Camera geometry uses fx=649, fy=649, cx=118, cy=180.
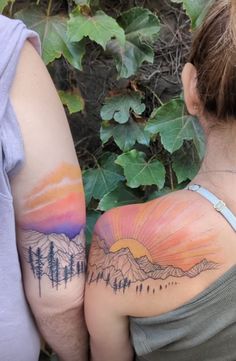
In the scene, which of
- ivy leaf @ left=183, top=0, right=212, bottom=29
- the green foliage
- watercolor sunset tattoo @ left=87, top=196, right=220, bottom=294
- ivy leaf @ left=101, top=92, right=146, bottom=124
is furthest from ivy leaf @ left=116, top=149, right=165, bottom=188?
watercolor sunset tattoo @ left=87, top=196, right=220, bottom=294

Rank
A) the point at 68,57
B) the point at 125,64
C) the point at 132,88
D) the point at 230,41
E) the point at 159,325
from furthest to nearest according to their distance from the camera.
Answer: the point at 132,88 < the point at 125,64 < the point at 68,57 < the point at 159,325 < the point at 230,41

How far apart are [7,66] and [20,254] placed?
33 cm

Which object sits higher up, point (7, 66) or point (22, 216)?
point (7, 66)

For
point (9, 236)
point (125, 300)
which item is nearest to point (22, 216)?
point (9, 236)

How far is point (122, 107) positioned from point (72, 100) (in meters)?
0.14

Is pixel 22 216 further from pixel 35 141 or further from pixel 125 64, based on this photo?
pixel 125 64

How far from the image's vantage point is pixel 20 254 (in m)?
1.11

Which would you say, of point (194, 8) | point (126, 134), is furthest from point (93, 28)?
point (126, 134)

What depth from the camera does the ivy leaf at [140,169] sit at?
156 centimetres

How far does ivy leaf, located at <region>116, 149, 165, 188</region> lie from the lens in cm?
156

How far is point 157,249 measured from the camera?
1.02 m

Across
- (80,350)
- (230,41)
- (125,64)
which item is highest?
(230,41)

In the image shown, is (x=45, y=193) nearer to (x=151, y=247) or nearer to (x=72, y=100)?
(x=151, y=247)

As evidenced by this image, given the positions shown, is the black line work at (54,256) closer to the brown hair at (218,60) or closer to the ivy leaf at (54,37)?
the brown hair at (218,60)
